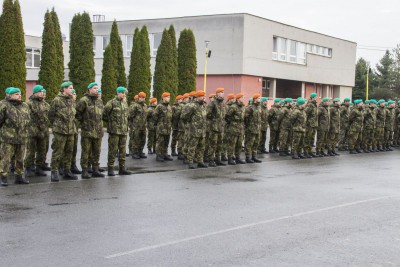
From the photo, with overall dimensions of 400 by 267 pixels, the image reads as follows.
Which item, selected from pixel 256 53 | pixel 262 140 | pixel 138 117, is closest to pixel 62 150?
pixel 138 117

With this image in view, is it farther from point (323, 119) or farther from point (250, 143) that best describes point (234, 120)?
point (323, 119)

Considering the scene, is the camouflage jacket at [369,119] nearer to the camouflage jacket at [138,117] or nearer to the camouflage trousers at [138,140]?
the camouflage jacket at [138,117]

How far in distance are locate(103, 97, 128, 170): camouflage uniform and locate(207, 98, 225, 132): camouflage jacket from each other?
3.11 metres

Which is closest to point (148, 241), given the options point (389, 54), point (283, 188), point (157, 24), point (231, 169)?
point (283, 188)

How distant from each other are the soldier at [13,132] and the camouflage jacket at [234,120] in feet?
21.1

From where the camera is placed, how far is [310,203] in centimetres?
944

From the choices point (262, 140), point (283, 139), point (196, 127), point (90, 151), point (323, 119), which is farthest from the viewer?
point (262, 140)

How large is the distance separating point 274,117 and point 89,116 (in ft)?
31.2

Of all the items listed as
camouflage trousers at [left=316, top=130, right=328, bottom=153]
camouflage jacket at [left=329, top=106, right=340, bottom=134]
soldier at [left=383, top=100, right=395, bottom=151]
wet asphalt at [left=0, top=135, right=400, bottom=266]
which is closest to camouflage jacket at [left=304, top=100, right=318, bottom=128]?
camouflage trousers at [left=316, top=130, right=328, bottom=153]

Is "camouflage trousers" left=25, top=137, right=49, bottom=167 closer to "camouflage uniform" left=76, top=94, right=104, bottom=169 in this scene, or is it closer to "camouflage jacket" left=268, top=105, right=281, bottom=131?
"camouflage uniform" left=76, top=94, right=104, bottom=169

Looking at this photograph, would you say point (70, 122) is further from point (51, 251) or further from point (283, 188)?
point (51, 251)

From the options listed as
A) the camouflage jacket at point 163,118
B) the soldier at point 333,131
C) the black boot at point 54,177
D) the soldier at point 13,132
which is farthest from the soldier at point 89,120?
the soldier at point 333,131

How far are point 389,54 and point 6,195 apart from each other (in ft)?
300

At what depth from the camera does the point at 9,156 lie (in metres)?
10.8
